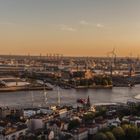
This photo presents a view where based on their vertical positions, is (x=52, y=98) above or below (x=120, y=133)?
below

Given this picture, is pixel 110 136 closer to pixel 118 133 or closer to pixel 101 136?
pixel 101 136

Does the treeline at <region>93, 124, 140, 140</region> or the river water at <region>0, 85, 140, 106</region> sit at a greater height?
the treeline at <region>93, 124, 140, 140</region>

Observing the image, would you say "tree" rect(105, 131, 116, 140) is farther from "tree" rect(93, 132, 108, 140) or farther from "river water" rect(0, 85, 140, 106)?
"river water" rect(0, 85, 140, 106)

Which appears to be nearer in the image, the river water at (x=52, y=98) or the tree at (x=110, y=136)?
the tree at (x=110, y=136)

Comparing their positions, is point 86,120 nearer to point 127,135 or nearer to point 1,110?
point 127,135

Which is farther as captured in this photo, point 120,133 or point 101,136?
point 120,133

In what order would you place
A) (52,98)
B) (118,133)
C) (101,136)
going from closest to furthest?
Answer: (101,136), (118,133), (52,98)

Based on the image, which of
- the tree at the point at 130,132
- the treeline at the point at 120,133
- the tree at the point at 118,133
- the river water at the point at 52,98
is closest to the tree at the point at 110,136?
the treeline at the point at 120,133

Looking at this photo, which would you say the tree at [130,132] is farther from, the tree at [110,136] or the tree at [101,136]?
the tree at [101,136]

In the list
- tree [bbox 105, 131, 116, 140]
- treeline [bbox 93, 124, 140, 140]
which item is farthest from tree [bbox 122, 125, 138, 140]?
tree [bbox 105, 131, 116, 140]

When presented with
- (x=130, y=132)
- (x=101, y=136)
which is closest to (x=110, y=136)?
(x=101, y=136)

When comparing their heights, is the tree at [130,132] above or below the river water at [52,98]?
above
